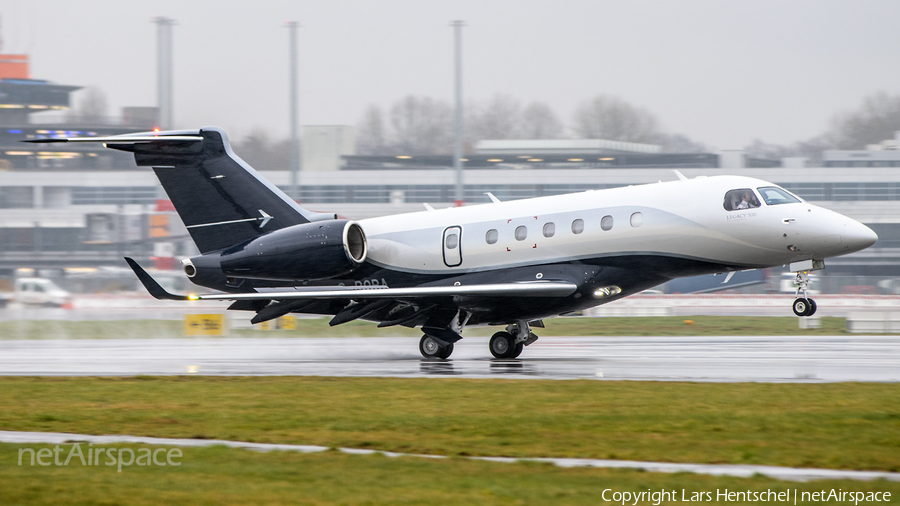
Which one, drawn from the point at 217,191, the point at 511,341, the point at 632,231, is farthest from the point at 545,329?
the point at 217,191

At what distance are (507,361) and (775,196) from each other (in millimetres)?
6798

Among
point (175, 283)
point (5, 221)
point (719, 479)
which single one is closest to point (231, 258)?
point (719, 479)

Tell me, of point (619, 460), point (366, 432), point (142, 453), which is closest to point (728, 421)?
point (619, 460)

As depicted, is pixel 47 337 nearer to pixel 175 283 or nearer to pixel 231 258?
pixel 231 258

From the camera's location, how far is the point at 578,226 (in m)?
20.6

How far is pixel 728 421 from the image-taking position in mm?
11086

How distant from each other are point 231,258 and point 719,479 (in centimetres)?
1646

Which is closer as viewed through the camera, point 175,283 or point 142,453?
point 142,453

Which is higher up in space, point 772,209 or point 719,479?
point 772,209

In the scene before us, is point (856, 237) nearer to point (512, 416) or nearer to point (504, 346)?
point (504, 346)

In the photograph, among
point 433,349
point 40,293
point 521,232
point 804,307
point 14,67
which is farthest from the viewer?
point 14,67

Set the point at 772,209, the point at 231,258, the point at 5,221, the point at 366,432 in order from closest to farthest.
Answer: the point at 366,432 → the point at 772,209 → the point at 231,258 → the point at 5,221

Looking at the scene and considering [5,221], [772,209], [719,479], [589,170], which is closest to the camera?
[719,479]

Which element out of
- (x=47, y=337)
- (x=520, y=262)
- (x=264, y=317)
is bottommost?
(x=47, y=337)
